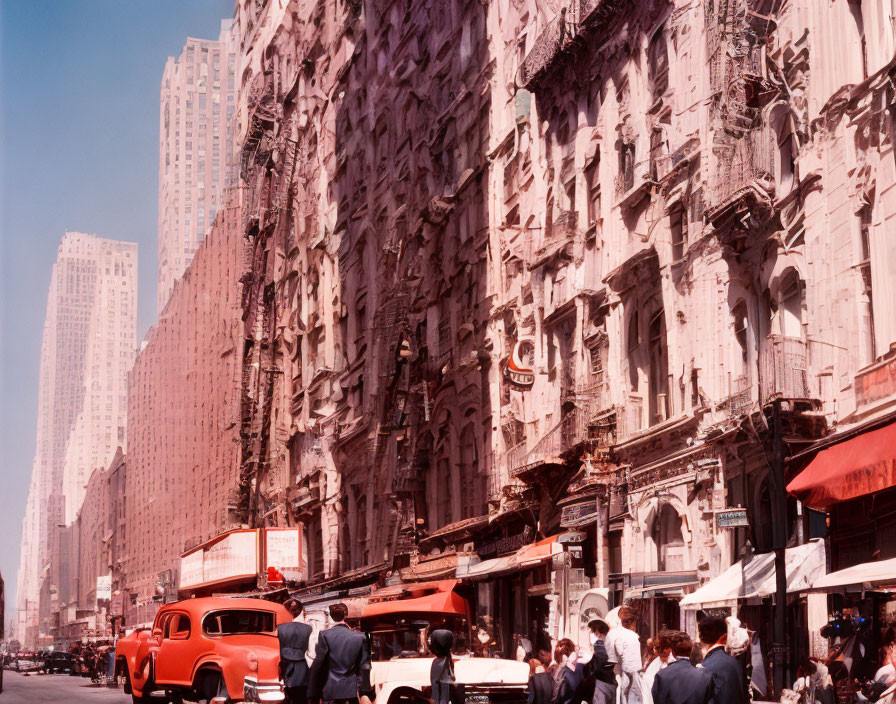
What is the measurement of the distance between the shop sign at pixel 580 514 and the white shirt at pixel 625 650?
15.6 m

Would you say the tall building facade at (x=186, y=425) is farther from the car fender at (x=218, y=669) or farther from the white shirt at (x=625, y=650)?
the white shirt at (x=625, y=650)

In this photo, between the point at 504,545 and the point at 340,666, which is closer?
the point at 340,666

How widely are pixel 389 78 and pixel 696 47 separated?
29.3 m

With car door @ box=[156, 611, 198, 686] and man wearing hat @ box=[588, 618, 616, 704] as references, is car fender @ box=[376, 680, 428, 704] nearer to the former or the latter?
man wearing hat @ box=[588, 618, 616, 704]

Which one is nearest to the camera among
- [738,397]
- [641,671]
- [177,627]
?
[641,671]

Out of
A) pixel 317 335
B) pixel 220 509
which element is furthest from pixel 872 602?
pixel 220 509

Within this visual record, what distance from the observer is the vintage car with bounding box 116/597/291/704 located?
21.3 m

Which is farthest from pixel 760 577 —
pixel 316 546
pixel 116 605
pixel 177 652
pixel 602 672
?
pixel 116 605

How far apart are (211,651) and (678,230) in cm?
1351

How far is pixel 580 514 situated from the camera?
30422 mm

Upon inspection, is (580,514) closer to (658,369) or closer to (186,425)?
(658,369)

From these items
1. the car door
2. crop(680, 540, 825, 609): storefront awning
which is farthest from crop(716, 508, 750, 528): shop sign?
the car door

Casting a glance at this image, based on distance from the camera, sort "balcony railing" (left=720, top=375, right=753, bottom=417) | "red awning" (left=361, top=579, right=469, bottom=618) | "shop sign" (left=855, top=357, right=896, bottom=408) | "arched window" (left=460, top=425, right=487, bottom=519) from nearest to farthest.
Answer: "shop sign" (left=855, top=357, right=896, bottom=408) < "balcony railing" (left=720, top=375, right=753, bottom=417) < "red awning" (left=361, top=579, right=469, bottom=618) < "arched window" (left=460, top=425, right=487, bottom=519)

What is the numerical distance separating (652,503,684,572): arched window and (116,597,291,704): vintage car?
8417mm
